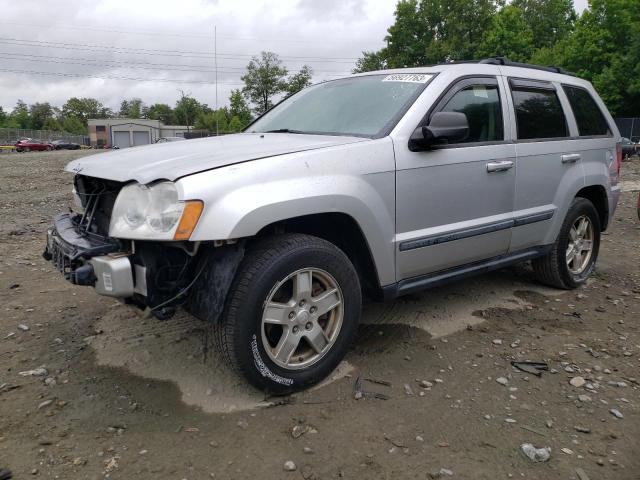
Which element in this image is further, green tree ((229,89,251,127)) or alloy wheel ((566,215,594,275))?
green tree ((229,89,251,127))

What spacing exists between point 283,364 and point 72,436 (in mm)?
1065

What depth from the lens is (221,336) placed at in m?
2.75

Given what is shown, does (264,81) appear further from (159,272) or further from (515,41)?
(159,272)

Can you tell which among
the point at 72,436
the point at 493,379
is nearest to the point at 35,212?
the point at 72,436

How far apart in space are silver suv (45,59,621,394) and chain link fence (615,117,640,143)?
3408 cm

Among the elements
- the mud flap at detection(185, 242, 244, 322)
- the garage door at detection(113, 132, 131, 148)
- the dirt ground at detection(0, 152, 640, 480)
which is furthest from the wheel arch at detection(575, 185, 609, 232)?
the garage door at detection(113, 132, 131, 148)

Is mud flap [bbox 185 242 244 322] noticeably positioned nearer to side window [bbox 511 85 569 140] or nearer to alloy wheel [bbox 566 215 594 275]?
side window [bbox 511 85 569 140]

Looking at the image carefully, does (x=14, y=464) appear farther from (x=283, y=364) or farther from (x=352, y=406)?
(x=352, y=406)

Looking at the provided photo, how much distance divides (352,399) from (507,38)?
4367 centimetres

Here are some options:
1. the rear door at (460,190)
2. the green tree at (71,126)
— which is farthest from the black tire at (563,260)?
the green tree at (71,126)

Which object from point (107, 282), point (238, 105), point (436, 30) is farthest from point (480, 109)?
point (238, 105)

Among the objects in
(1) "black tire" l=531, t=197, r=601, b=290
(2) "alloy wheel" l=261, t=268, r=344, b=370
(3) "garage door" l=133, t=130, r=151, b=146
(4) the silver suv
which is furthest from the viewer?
(3) "garage door" l=133, t=130, r=151, b=146

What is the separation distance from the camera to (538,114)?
428cm

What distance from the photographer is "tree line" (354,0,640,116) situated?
34.4m
